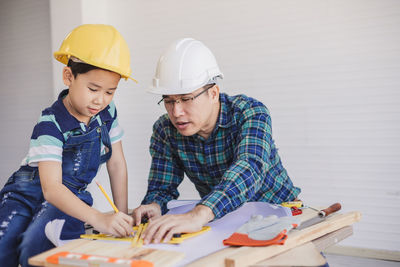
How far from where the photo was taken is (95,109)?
6.73 ft

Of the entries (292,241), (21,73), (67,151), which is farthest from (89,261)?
(21,73)

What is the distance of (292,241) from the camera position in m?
1.48

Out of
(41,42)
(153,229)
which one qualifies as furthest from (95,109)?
(41,42)

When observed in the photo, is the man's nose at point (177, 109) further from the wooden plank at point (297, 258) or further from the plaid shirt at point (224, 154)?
the wooden plank at point (297, 258)

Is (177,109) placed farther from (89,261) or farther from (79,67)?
(89,261)

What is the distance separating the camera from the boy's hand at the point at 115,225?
1.63m

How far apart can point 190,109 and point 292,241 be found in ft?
3.00

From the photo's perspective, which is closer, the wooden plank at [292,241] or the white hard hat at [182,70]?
the wooden plank at [292,241]

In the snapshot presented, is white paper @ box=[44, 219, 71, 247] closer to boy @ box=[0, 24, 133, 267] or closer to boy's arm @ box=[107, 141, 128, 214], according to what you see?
boy @ box=[0, 24, 133, 267]

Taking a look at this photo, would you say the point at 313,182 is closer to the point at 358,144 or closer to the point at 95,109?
the point at 358,144

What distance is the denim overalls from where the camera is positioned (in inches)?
73.0

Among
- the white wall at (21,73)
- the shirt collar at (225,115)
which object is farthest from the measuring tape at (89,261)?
the white wall at (21,73)

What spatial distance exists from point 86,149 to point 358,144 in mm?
2353

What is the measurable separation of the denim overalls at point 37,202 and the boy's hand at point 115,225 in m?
0.30
